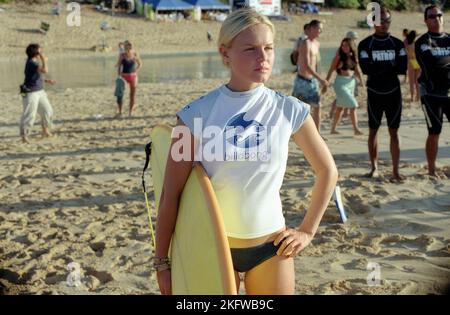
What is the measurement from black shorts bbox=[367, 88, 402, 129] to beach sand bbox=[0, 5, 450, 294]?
664mm

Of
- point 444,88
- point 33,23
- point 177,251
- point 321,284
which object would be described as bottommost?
point 321,284

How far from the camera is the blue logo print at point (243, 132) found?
219cm

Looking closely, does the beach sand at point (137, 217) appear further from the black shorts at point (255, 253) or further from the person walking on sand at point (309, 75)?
the black shorts at point (255, 253)

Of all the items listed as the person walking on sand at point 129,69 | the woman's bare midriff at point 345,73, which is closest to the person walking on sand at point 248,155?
→ the woman's bare midriff at point 345,73

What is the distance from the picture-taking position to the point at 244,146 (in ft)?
7.19

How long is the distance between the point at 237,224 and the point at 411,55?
10.7 m

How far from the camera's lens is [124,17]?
4278cm

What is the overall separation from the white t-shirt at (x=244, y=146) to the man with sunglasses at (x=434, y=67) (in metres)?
4.19

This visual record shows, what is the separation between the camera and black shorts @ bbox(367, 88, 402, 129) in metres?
6.21

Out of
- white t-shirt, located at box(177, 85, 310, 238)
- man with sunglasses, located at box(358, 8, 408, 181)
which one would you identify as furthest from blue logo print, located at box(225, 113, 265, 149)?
man with sunglasses, located at box(358, 8, 408, 181)

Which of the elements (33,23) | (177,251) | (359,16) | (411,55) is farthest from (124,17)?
(177,251)
